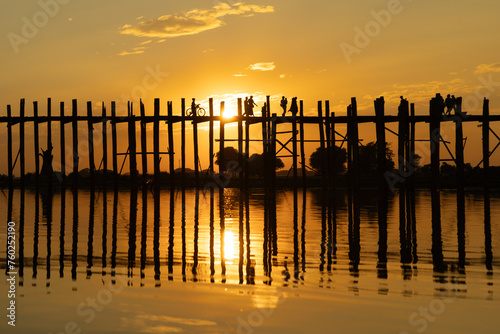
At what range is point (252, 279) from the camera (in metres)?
8.68

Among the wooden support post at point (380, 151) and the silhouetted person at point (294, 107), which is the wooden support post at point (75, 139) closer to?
the silhouetted person at point (294, 107)

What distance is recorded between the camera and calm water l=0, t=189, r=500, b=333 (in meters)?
6.46

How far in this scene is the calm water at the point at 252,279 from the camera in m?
6.46

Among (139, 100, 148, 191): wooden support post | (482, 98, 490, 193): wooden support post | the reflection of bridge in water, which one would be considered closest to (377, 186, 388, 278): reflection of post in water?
the reflection of bridge in water

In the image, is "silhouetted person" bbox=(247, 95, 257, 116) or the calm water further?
"silhouetted person" bbox=(247, 95, 257, 116)

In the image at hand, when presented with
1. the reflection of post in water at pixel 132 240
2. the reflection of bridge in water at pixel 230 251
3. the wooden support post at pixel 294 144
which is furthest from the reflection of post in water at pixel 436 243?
the wooden support post at pixel 294 144

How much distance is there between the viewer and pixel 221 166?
76.0 feet

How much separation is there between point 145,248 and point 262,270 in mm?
3260

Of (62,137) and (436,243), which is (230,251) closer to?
(436,243)

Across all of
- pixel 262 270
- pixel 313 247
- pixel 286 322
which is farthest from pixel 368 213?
pixel 286 322

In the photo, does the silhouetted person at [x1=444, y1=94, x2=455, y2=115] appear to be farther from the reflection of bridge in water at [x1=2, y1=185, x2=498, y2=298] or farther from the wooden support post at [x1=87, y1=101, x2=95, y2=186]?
the wooden support post at [x1=87, y1=101, x2=95, y2=186]

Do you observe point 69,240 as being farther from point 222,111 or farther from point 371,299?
point 222,111

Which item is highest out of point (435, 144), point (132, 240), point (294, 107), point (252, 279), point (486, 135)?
point (294, 107)

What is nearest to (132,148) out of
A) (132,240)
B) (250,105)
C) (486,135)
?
(250,105)
